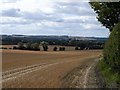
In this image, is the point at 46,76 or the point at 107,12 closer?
the point at 46,76

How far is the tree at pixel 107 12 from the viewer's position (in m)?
32.6

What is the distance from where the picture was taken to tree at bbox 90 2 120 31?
32609 millimetres

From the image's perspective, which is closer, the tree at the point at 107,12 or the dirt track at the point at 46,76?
the dirt track at the point at 46,76

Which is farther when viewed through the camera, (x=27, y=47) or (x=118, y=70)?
(x=27, y=47)

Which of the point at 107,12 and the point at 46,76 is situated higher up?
the point at 107,12

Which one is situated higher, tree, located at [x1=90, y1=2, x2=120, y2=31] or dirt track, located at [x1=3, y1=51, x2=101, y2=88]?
tree, located at [x1=90, y1=2, x2=120, y2=31]

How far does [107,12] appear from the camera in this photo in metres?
34.2

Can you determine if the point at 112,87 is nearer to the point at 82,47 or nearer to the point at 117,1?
the point at 117,1

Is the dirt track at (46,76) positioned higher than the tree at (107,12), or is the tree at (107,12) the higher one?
the tree at (107,12)

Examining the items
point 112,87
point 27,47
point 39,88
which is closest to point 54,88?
point 39,88

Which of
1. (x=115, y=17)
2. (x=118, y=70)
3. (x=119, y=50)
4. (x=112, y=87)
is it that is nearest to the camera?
(x=112, y=87)

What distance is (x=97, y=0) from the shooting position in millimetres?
35062

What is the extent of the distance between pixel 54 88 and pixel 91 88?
68.2 inches

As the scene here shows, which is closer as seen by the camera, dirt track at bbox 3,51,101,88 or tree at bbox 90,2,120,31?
dirt track at bbox 3,51,101,88
